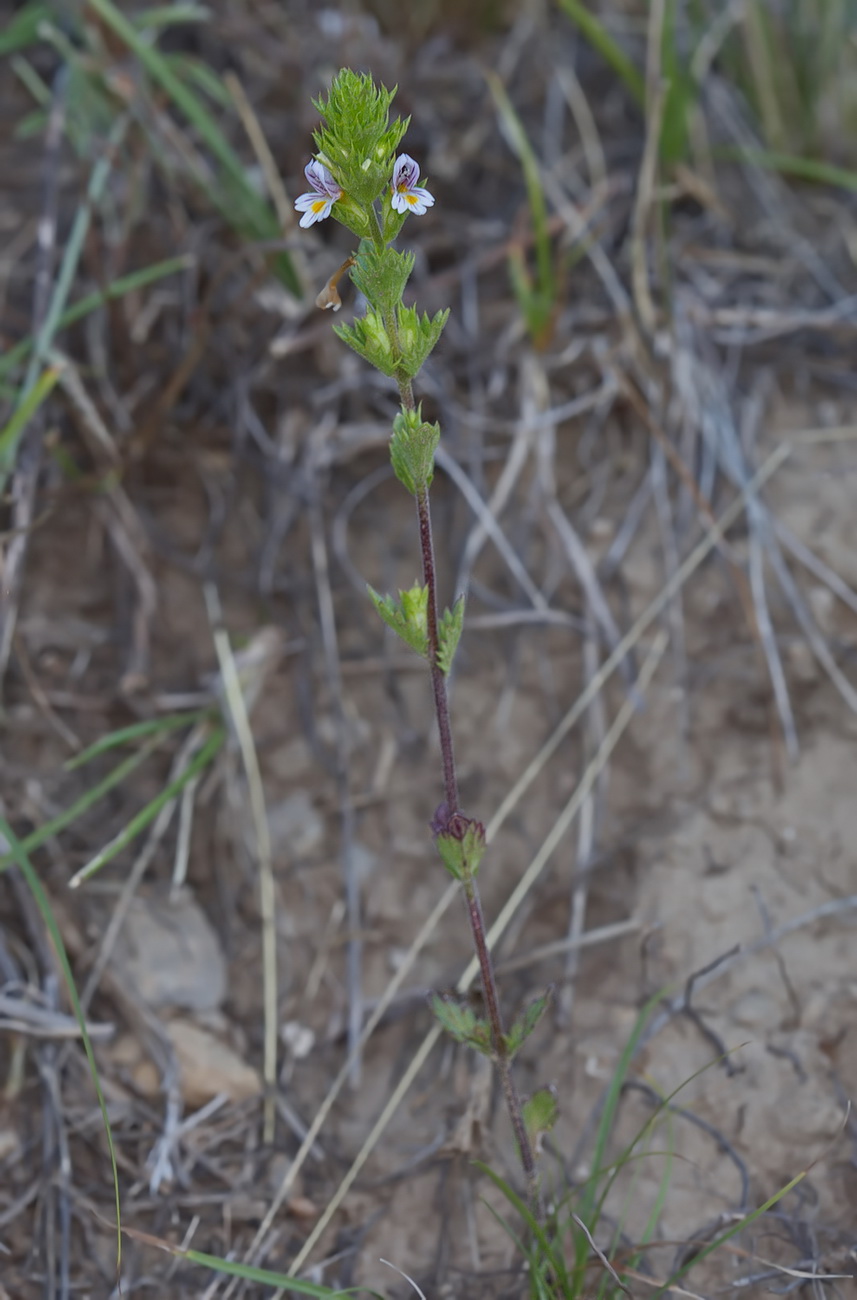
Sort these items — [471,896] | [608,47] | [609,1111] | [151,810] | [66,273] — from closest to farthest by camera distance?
[471,896]
[609,1111]
[151,810]
[66,273]
[608,47]

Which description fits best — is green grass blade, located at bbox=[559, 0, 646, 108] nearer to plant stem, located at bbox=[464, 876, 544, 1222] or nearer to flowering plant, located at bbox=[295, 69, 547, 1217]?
flowering plant, located at bbox=[295, 69, 547, 1217]

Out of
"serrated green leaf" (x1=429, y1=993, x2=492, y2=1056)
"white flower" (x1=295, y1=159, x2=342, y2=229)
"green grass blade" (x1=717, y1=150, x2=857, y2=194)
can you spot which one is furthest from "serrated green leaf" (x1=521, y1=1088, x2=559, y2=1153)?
"green grass blade" (x1=717, y1=150, x2=857, y2=194)

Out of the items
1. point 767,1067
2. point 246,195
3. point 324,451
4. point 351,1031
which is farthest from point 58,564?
point 767,1067

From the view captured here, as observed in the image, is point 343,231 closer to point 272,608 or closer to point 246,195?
point 246,195

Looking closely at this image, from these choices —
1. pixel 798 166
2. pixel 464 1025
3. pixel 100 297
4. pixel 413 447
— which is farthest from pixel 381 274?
pixel 798 166

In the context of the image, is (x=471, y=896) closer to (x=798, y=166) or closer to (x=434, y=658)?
(x=434, y=658)

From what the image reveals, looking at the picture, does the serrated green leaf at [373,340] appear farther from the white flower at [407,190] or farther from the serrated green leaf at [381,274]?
the white flower at [407,190]

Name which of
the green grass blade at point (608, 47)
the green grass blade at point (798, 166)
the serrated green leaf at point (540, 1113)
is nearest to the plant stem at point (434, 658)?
the serrated green leaf at point (540, 1113)
